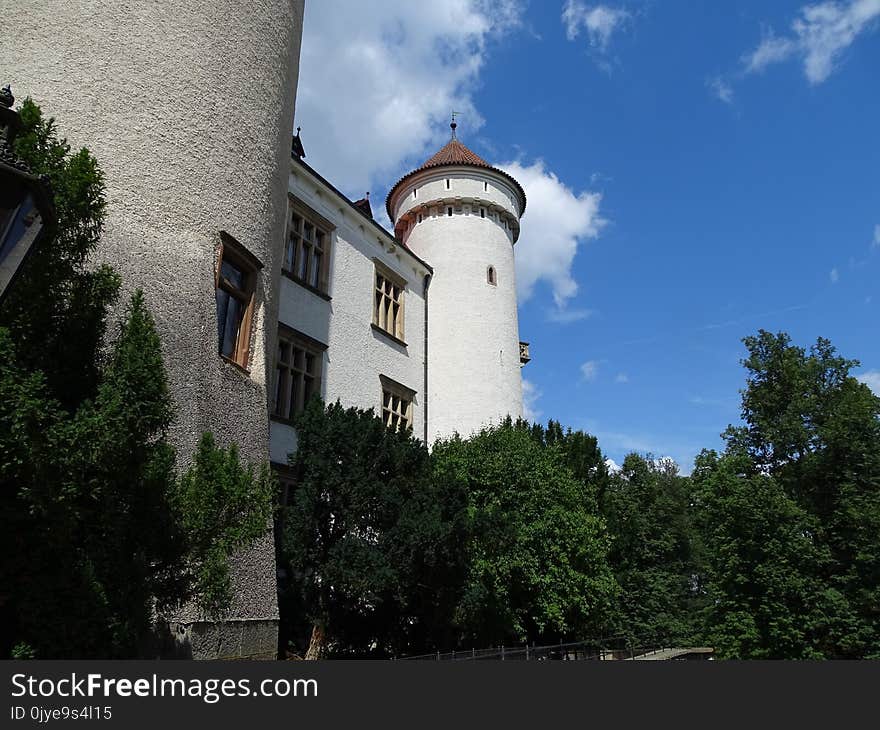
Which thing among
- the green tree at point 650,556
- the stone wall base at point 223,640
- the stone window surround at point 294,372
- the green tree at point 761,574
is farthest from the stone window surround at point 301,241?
the green tree at point 761,574

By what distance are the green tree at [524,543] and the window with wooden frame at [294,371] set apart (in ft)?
12.1

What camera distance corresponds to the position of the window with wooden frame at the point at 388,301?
2148 centimetres

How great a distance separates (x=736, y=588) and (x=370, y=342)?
1502 centimetres

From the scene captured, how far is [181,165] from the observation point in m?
10.4

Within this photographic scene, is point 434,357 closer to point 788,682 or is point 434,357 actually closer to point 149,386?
point 149,386

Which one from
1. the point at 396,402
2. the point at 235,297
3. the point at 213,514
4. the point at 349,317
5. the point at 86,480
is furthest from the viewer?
the point at 396,402

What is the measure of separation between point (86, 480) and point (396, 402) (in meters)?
16.0

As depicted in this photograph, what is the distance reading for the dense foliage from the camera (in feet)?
16.8

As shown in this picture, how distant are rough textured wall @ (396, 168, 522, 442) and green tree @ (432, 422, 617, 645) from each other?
7.01 meters

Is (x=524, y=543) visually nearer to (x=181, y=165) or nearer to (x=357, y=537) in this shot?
(x=357, y=537)

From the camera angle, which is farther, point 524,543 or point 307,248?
point 307,248

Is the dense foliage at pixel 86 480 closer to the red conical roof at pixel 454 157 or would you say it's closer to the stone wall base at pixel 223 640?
the stone wall base at pixel 223 640

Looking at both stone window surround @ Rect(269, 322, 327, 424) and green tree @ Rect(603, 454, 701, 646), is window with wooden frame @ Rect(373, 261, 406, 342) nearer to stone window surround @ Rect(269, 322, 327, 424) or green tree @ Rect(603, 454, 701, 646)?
stone window surround @ Rect(269, 322, 327, 424)

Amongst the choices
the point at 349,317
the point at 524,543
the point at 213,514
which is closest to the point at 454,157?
the point at 349,317
